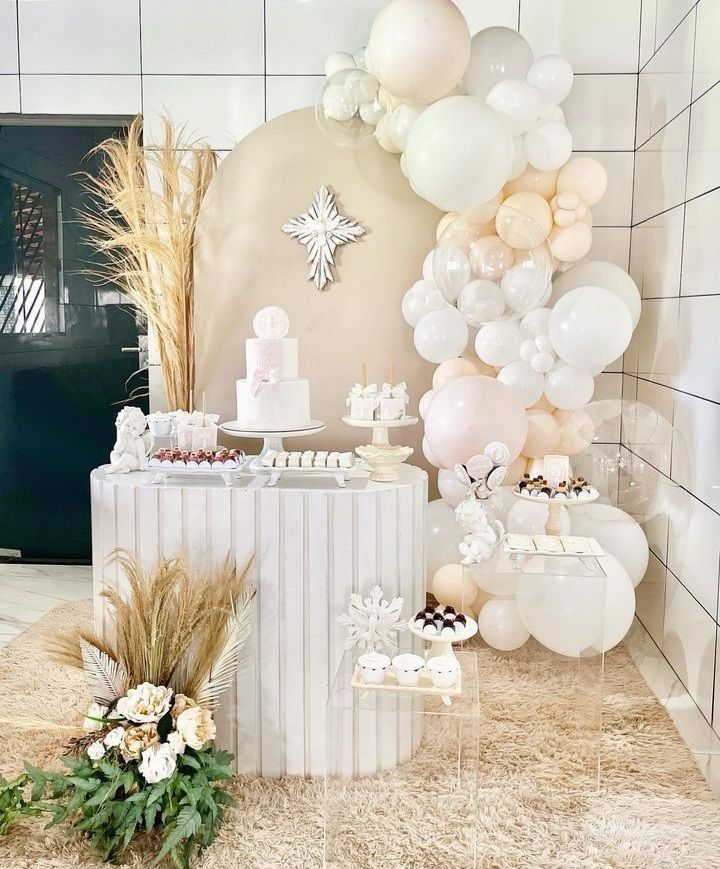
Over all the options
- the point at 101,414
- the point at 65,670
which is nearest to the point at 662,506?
the point at 65,670

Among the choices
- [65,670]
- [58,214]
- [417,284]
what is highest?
[58,214]

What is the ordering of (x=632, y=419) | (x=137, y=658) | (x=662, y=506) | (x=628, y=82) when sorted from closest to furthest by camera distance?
(x=137, y=658) < (x=662, y=506) < (x=632, y=419) < (x=628, y=82)

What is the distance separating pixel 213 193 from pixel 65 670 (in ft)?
6.46

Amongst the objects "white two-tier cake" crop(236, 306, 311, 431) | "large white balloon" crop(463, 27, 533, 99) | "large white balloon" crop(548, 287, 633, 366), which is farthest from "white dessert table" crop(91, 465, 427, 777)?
"large white balloon" crop(463, 27, 533, 99)

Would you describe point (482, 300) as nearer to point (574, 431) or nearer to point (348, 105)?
point (574, 431)

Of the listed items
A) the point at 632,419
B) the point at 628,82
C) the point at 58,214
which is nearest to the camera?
the point at 632,419

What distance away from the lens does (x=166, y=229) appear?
3309 millimetres

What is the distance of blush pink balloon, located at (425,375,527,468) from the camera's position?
2.59 meters

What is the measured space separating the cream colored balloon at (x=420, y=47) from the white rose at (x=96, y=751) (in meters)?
2.21

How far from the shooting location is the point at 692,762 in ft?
7.85

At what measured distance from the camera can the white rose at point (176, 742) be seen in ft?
6.57

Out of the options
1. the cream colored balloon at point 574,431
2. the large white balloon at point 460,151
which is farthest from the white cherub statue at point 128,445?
the cream colored balloon at point 574,431

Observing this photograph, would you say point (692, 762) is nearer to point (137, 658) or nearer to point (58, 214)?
point (137, 658)

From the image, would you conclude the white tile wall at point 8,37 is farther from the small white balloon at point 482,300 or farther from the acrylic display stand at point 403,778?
the acrylic display stand at point 403,778
